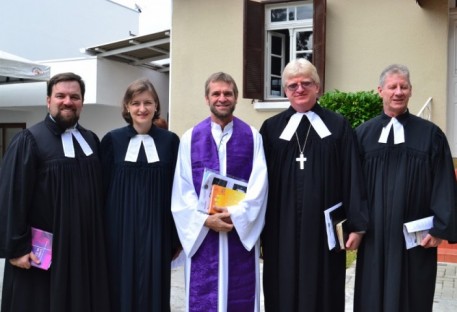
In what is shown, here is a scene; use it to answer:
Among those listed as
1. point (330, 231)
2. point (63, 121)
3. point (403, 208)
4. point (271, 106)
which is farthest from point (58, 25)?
point (403, 208)

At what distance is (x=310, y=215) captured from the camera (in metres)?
3.60

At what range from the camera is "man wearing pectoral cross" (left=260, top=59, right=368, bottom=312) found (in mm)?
3590

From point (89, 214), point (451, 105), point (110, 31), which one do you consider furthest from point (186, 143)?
point (110, 31)

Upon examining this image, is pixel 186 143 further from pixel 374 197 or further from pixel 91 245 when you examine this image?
pixel 374 197

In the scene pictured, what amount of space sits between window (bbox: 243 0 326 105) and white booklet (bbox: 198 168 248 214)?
6001 millimetres

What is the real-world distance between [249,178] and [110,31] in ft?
60.5

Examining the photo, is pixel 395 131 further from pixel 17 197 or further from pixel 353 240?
pixel 17 197

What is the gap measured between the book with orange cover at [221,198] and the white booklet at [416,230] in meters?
1.10

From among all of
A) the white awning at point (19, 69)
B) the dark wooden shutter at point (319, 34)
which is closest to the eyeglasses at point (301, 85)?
the dark wooden shutter at point (319, 34)

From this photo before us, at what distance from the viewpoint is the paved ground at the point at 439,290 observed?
5500 millimetres

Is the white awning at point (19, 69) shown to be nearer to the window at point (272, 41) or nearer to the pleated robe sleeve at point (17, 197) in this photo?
the window at point (272, 41)

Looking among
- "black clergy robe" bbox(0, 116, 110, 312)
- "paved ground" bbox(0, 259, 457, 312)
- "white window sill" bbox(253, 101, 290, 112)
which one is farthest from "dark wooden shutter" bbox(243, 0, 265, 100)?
"black clergy robe" bbox(0, 116, 110, 312)

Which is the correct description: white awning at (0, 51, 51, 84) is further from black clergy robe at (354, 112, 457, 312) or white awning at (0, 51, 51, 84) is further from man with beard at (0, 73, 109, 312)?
black clergy robe at (354, 112, 457, 312)

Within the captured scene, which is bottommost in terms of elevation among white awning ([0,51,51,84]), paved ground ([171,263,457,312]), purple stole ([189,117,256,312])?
paved ground ([171,263,457,312])
